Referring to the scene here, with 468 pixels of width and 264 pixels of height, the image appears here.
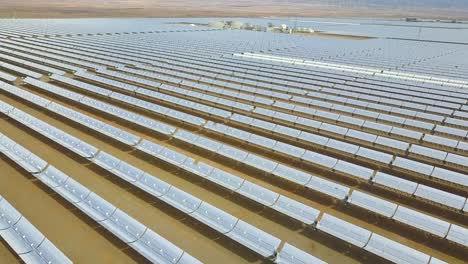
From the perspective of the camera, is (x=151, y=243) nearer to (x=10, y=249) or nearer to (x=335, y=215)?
(x=10, y=249)

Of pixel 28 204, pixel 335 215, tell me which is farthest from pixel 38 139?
pixel 335 215

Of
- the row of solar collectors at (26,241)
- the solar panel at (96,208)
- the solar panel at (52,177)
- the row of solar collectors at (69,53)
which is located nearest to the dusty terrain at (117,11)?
the row of solar collectors at (69,53)

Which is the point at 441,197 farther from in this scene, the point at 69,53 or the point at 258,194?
the point at 69,53

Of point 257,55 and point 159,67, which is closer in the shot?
point 159,67

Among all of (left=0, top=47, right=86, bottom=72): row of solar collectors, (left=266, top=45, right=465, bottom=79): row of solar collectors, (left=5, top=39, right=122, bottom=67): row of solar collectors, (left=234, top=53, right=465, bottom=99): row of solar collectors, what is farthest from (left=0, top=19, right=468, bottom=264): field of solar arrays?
(left=5, top=39, right=122, bottom=67): row of solar collectors

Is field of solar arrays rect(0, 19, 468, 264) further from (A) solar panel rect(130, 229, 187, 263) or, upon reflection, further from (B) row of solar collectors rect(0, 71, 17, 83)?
(B) row of solar collectors rect(0, 71, 17, 83)

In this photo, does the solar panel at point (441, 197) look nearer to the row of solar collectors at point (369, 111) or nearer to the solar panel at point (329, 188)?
the solar panel at point (329, 188)

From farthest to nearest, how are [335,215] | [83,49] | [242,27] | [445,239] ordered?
[242,27] < [83,49] < [335,215] < [445,239]

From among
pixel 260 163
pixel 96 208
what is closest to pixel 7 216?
pixel 96 208
